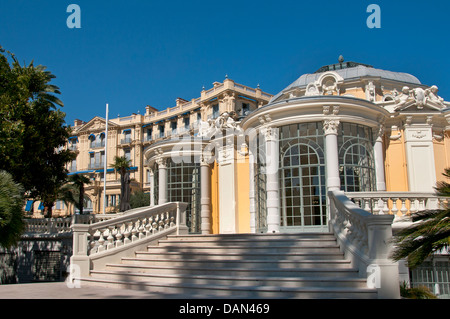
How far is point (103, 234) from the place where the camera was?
11.0 m

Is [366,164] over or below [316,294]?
over

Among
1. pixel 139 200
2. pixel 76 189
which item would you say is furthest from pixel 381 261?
pixel 139 200

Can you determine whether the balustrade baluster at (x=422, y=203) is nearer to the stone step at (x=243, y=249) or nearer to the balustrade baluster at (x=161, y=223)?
the stone step at (x=243, y=249)

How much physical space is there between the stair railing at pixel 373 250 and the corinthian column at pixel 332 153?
4.11 metres

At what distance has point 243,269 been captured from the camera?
8.38 metres

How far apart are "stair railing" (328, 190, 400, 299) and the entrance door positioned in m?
4.37

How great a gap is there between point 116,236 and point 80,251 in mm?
952

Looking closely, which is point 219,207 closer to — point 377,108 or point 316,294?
point 377,108

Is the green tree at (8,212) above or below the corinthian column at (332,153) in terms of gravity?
below

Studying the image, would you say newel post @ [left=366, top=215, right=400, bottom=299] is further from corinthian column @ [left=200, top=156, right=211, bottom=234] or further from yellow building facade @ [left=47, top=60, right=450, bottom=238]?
corinthian column @ [left=200, top=156, right=211, bottom=234]

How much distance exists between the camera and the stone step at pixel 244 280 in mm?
7332

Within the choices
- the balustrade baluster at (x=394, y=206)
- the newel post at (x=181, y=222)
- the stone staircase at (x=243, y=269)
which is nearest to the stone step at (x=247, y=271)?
the stone staircase at (x=243, y=269)

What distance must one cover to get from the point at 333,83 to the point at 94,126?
172 ft

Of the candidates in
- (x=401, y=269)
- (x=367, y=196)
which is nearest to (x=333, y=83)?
(x=367, y=196)
